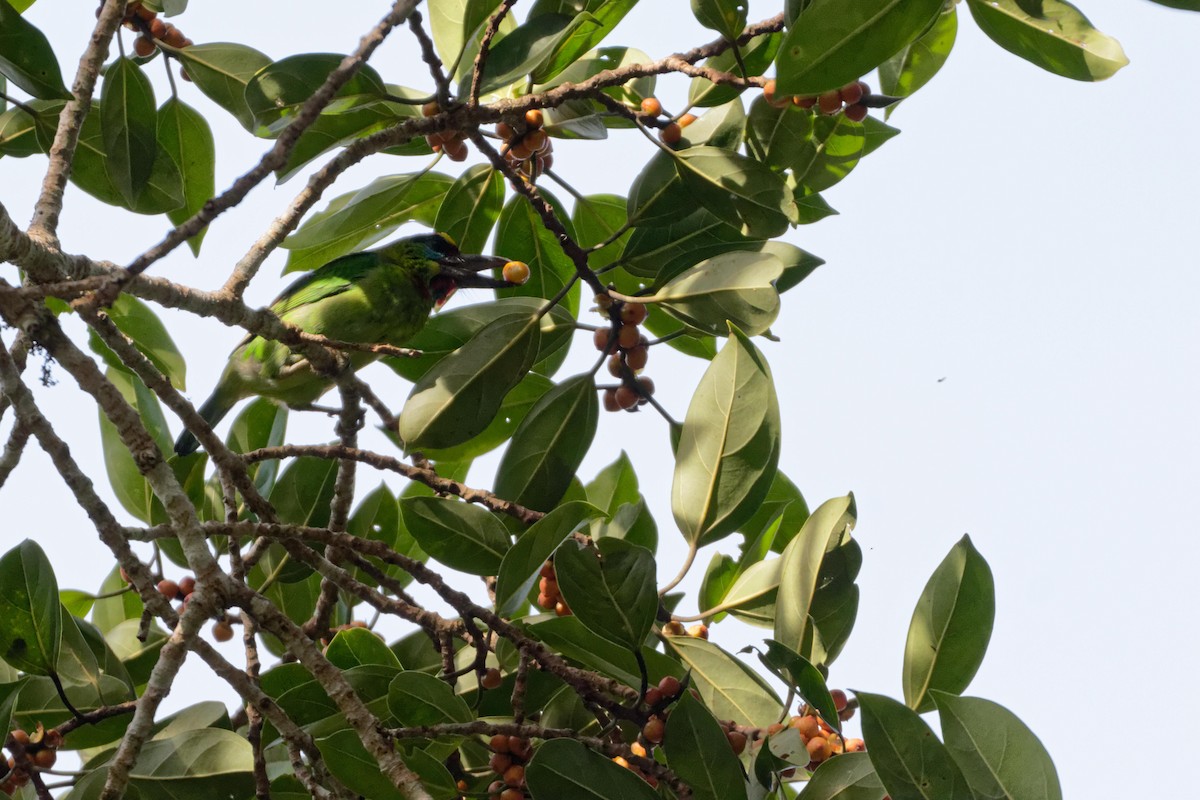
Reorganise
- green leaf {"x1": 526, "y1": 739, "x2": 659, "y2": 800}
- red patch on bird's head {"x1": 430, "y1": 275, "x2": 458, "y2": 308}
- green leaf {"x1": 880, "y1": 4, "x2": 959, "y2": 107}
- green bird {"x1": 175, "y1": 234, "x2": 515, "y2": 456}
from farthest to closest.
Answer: red patch on bird's head {"x1": 430, "y1": 275, "x2": 458, "y2": 308}, green bird {"x1": 175, "y1": 234, "x2": 515, "y2": 456}, green leaf {"x1": 880, "y1": 4, "x2": 959, "y2": 107}, green leaf {"x1": 526, "y1": 739, "x2": 659, "y2": 800}

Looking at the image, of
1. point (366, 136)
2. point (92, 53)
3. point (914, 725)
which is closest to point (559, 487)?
point (366, 136)

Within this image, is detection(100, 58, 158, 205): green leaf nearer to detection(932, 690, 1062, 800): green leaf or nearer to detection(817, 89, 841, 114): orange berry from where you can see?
detection(817, 89, 841, 114): orange berry

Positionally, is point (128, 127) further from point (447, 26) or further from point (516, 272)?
point (516, 272)

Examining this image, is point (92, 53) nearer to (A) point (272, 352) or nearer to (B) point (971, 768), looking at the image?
(A) point (272, 352)

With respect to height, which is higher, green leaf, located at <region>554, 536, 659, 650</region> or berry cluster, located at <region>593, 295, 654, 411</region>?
berry cluster, located at <region>593, 295, 654, 411</region>

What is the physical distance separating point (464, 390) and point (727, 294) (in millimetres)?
588

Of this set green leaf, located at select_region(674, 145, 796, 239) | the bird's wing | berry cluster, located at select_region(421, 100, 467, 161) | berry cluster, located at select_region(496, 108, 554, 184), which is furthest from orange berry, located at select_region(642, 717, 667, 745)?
the bird's wing

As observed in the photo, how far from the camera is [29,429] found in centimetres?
196

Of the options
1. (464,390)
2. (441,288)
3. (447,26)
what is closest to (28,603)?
(464,390)

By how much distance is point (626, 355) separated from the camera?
8.08ft

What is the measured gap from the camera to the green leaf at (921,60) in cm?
237

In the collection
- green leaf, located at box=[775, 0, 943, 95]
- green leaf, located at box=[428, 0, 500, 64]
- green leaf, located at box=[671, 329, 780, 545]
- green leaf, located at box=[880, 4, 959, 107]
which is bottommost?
green leaf, located at box=[671, 329, 780, 545]

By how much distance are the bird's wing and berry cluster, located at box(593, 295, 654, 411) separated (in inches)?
71.1

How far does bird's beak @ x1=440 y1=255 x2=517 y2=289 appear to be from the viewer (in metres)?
3.12
